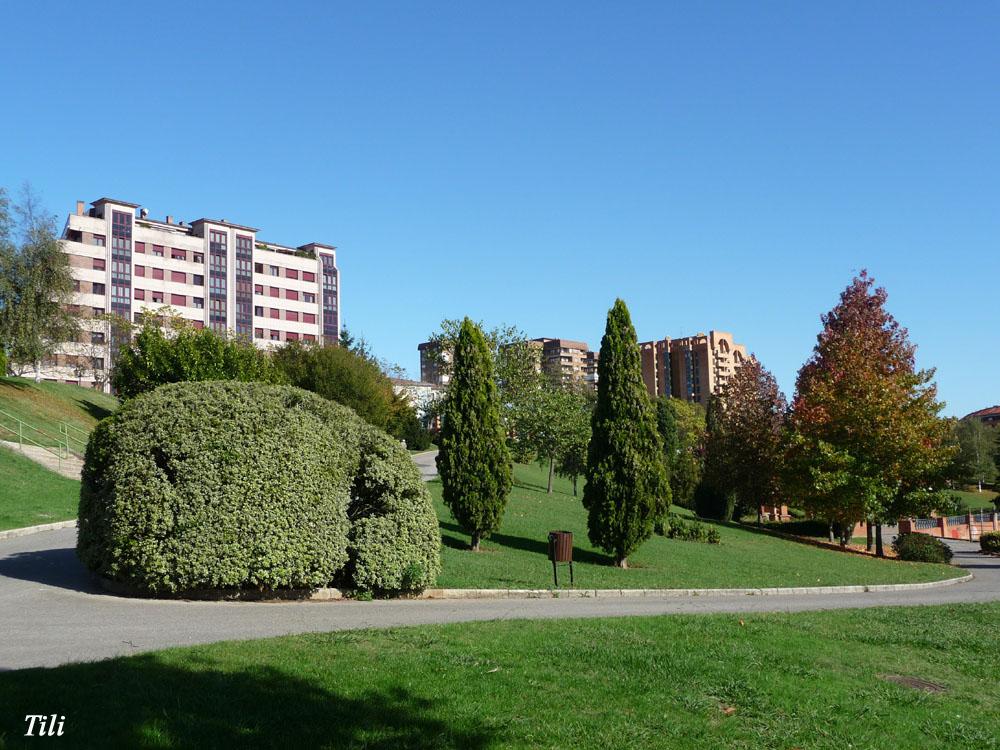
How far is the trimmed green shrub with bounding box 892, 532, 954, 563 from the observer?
1255 inches

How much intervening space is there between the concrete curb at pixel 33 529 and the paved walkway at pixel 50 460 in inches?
349

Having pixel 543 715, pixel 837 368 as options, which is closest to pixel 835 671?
pixel 543 715

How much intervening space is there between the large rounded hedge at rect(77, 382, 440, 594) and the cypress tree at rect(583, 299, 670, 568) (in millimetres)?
8885

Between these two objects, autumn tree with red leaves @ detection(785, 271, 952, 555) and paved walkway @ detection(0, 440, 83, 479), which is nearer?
paved walkway @ detection(0, 440, 83, 479)

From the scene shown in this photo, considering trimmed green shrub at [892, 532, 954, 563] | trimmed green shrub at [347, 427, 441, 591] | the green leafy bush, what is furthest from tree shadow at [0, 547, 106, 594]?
trimmed green shrub at [892, 532, 954, 563]

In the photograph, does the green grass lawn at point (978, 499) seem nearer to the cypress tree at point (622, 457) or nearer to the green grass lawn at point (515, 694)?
the cypress tree at point (622, 457)

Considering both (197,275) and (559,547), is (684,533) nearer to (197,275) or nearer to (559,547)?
(559,547)

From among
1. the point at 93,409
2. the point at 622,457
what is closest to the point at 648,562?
the point at 622,457

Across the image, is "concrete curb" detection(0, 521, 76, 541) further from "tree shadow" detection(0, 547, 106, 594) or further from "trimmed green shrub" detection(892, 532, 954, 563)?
"trimmed green shrub" detection(892, 532, 954, 563)

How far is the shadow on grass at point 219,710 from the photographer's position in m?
5.13

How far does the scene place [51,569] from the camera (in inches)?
534

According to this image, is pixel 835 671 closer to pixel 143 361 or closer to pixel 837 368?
pixel 837 368

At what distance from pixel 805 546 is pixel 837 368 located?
792 centimetres

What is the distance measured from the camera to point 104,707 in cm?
553
